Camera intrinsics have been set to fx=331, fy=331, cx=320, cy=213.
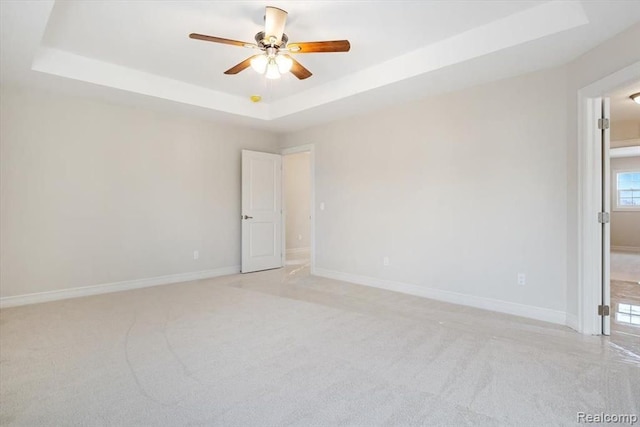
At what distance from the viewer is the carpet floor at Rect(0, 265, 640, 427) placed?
5.76 ft

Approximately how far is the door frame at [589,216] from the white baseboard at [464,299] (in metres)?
0.26

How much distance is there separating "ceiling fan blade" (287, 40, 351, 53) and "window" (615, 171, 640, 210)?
31.5 feet

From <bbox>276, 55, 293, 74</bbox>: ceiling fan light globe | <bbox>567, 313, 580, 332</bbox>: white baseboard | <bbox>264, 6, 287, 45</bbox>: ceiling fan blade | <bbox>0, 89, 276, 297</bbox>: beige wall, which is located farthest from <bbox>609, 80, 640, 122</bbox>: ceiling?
<bbox>0, 89, 276, 297</bbox>: beige wall

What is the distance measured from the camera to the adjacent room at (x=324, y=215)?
2.03 metres

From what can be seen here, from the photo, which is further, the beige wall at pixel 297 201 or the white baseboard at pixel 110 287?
the beige wall at pixel 297 201

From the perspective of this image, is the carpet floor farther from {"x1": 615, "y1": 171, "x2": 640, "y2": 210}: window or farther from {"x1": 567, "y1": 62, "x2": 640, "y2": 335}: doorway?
{"x1": 615, "y1": 171, "x2": 640, "y2": 210}: window

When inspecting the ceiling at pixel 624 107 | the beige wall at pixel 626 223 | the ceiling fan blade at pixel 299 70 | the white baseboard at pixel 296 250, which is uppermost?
the ceiling at pixel 624 107

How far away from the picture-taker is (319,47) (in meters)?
2.55

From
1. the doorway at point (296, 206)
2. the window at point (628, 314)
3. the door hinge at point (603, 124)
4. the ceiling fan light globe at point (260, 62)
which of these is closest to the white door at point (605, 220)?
the door hinge at point (603, 124)

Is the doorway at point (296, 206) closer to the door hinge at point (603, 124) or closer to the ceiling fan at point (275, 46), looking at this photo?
the ceiling fan at point (275, 46)

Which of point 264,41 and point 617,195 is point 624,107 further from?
point 264,41

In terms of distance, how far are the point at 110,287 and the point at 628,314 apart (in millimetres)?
5935

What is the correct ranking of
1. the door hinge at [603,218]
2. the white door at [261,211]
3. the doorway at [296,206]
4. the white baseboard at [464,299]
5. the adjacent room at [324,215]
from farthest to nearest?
1. the doorway at [296,206]
2. the white door at [261,211]
3. the white baseboard at [464,299]
4. the door hinge at [603,218]
5. the adjacent room at [324,215]

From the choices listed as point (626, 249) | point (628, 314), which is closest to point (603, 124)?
point (628, 314)
